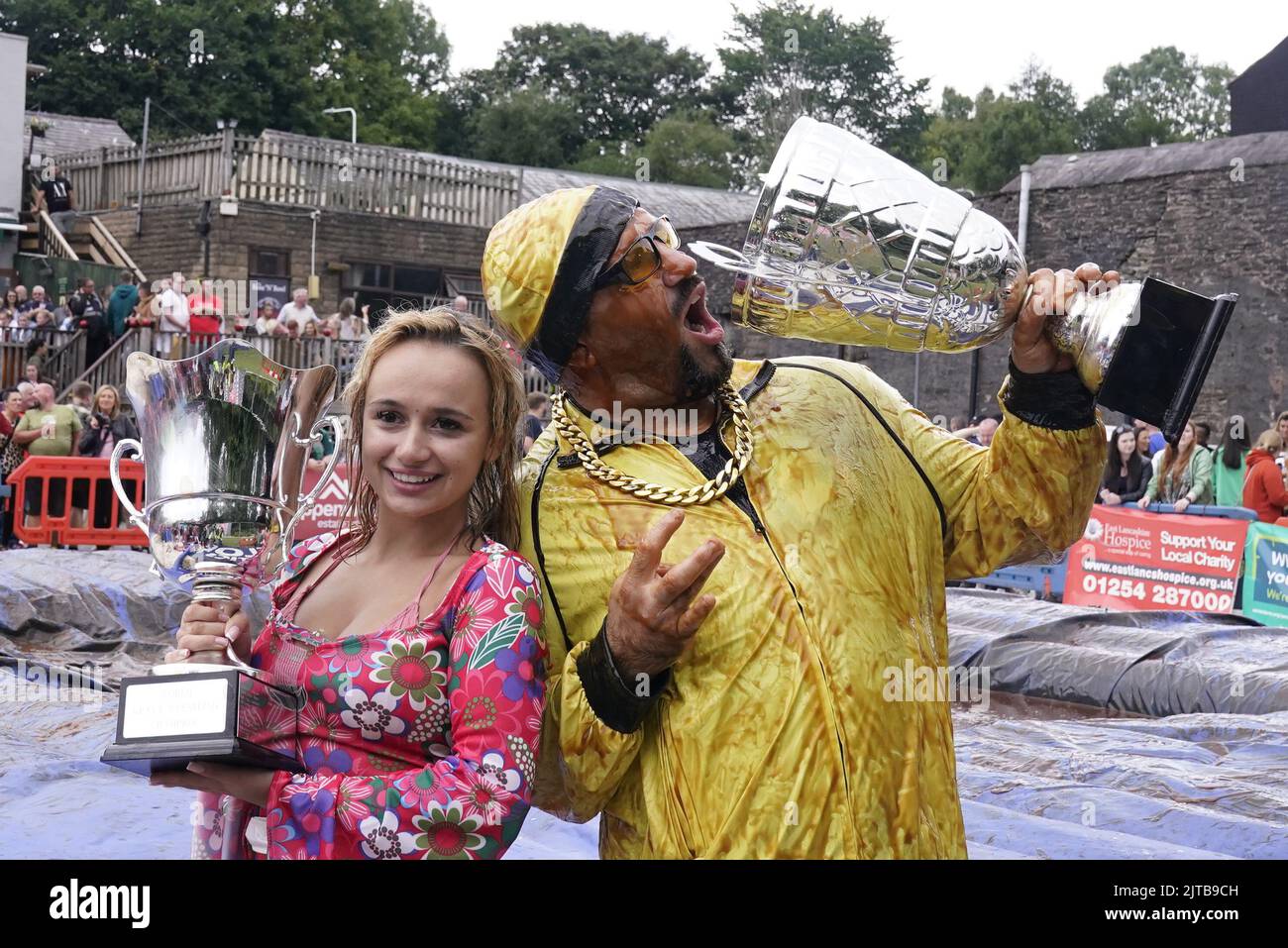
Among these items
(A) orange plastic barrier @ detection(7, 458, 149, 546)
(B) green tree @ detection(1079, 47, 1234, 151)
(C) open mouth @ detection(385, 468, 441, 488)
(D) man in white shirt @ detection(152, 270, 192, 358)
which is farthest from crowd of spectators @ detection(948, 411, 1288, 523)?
(B) green tree @ detection(1079, 47, 1234, 151)

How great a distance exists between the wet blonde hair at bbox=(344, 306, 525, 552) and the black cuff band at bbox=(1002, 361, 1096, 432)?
0.75m

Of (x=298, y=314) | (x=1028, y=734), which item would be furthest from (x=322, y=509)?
(x=298, y=314)

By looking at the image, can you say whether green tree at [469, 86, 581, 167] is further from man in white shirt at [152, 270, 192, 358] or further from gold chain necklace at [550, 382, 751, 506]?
gold chain necklace at [550, 382, 751, 506]

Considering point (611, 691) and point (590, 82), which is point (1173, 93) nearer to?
point (590, 82)

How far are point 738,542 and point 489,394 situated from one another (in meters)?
0.44

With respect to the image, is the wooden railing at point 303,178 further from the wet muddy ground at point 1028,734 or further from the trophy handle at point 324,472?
the trophy handle at point 324,472

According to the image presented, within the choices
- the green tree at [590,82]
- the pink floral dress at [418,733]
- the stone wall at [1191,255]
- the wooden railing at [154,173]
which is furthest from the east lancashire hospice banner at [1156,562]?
the green tree at [590,82]

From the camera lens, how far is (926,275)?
210 centimetres

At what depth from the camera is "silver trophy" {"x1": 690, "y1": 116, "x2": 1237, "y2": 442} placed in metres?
2.08

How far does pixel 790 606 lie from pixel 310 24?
4580 cm

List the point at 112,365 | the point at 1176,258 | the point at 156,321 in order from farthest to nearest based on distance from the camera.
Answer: the point at 1176,258 → the point at 112,365 → the point at 156,321

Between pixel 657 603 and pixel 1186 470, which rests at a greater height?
pixel 657 603
